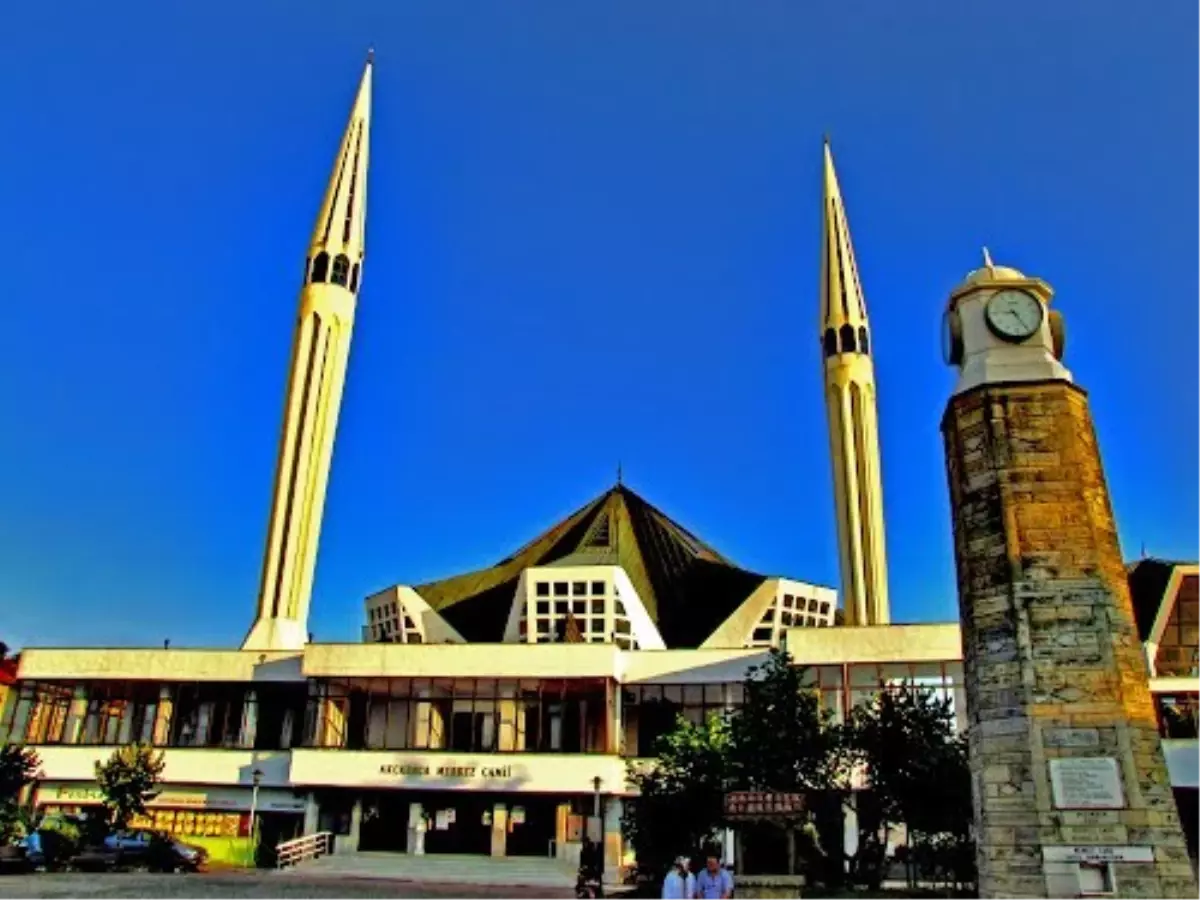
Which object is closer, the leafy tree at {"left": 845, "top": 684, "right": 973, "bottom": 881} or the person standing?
the person standing

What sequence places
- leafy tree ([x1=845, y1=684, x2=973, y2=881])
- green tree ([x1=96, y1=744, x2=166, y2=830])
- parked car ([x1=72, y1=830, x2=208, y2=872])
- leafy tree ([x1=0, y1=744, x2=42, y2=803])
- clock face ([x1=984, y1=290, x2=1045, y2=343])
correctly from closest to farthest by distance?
clock face ([x1=984, y1=290, x2=1045, y2=343]) → leafy tree ([x1=845, y1=684, x2=973, y2=881]) → parked car ([x1=72, y1=830, x2=208, y2=872]) → leafy tree ([x1=0, y1=744, x2=42, y2=803]) → green tree ([x1=96, y1=744, x2=166, y2=830])

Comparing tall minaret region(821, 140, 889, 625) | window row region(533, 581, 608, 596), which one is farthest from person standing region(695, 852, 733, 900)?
tall minaret region(821, 140, 889, 625)

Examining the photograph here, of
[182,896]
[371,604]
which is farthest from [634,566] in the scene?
[182,896]

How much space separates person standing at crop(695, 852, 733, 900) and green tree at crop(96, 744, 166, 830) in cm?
2758

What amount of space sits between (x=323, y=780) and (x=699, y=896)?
27.3 m

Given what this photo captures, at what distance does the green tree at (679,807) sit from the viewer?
22984mm

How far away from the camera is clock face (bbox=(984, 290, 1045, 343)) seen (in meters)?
15.3

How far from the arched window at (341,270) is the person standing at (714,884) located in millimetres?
43645

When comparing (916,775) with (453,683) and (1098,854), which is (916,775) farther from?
(453,683)

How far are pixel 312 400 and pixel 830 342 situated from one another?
88.8 ft

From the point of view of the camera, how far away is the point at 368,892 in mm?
23438

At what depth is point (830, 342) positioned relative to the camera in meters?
56.8

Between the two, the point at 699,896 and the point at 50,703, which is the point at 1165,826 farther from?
the point at 50,703

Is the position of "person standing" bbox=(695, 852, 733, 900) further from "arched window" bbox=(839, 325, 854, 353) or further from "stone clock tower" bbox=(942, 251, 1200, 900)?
"arched window" bbox=(839, 325, 854, 353)
